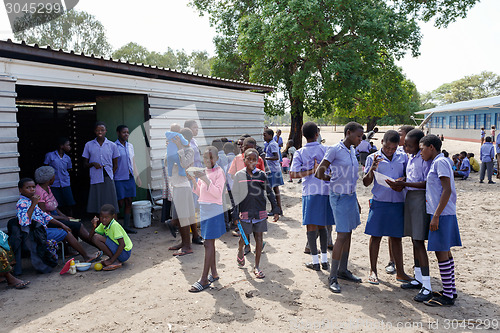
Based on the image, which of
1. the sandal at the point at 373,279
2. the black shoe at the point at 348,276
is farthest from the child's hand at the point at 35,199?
the sandal at the point at 373,279

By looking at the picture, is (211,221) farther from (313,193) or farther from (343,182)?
(343,182)

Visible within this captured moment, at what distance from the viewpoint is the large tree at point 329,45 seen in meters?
15.5

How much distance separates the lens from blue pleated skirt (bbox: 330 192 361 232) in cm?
406

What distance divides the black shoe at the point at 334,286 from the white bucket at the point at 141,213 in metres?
4.21

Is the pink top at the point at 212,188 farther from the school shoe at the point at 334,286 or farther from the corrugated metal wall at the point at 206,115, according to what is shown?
the corrugated metal wall at the point at 206,115

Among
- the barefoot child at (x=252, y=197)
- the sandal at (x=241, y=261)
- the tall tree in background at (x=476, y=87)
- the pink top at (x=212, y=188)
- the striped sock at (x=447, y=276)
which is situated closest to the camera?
the striped sock at (x=447, y=276)

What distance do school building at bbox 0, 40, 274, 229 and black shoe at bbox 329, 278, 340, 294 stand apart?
4671mm

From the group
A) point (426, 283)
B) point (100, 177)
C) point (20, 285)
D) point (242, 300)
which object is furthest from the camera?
point (100, 177)

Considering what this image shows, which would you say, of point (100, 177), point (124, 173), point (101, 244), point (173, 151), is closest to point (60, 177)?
point (100, 177)

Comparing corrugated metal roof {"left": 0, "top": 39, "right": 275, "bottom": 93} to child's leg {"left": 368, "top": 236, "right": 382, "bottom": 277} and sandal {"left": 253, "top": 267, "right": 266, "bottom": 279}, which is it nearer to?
sandal {"left": 253, "top": 267, "right": 266, "bottom": 279}

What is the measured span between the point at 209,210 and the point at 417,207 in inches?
94.3

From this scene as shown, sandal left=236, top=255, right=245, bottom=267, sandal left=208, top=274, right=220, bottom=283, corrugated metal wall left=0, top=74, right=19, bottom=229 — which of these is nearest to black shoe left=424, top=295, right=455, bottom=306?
sandal left=236, top=255, right=245, bottom=267

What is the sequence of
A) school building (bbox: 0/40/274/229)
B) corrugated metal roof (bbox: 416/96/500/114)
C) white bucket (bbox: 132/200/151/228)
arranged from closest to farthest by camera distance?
school building (bbox: 0/40/274/229) < white bucket (bbox: 132/200/151/228) < corrugated metal roof (bbox: 416/96/500/114)

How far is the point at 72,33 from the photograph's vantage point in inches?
1544
